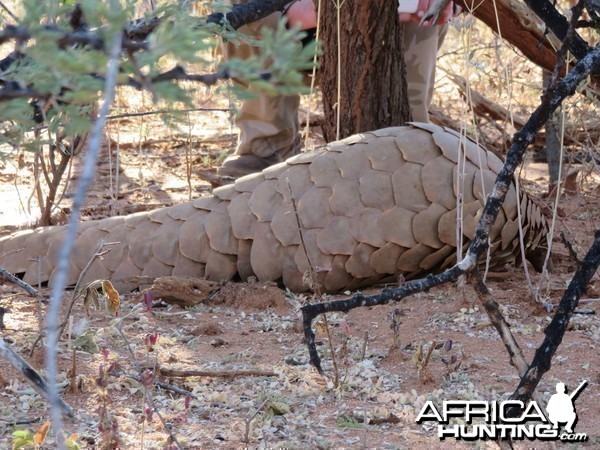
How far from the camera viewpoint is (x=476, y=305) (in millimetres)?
2824

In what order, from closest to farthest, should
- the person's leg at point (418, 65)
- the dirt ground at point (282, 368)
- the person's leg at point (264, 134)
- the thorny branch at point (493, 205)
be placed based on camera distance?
the thorny branch at point (493, 205), the dirt ground at point (282, 368), the person's leg at point (418, 65), the person's leg at point (264, 134)

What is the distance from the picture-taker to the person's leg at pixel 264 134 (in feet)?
15.3

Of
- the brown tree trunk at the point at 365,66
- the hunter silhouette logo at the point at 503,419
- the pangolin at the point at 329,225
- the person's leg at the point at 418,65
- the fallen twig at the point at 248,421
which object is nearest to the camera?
the hunter silhouette logo at the point at 503,419

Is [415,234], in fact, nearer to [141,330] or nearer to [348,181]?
[348,181]

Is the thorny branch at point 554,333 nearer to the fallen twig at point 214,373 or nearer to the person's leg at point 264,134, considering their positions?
the fallen twig at point 214,373

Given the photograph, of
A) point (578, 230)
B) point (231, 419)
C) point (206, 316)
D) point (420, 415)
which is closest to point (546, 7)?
point (420, 415)

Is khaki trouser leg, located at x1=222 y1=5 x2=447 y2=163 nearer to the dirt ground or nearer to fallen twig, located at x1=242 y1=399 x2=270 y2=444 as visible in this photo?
the dirt ground

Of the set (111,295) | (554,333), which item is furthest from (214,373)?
(554,333)

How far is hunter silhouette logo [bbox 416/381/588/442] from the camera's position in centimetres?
167

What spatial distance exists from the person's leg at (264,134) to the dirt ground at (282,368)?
171 cm

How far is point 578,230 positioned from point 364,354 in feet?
5.98

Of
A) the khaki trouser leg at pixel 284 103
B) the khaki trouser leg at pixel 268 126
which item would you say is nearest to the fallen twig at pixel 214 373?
the khaki trouser leg at pixel 284 103

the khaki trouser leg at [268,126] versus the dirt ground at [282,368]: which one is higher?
the khaki trouser leg at [268,126]

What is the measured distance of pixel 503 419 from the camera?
1.60 metres
